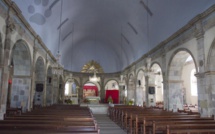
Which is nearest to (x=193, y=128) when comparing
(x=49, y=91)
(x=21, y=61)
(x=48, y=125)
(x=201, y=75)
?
(x=48, y=125)

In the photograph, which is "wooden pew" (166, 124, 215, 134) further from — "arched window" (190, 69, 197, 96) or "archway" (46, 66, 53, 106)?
"arched window" (190, 69, 197, 96)

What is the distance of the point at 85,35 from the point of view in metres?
22.4

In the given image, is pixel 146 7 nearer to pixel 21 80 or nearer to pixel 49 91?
pixel 21 80

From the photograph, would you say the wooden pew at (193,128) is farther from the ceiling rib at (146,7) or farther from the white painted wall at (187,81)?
the white painted wall at (187,81)

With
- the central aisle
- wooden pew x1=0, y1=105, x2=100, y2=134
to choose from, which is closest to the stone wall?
the central aisle

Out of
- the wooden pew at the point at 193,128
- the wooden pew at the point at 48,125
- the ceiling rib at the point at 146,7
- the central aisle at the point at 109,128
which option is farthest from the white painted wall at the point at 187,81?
the wooden pew at the point at 48,125

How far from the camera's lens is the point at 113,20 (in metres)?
17.1

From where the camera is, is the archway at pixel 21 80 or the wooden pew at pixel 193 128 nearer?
the wooden pew at pixel 193 128

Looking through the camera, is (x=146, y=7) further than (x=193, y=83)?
No

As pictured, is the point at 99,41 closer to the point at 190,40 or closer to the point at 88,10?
the point at 88,10

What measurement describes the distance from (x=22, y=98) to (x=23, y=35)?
3.74 meters

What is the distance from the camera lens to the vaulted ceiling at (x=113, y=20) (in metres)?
10.2

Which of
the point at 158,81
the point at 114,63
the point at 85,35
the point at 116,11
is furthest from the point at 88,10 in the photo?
the point at 158,81

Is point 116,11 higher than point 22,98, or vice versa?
point 116,11
